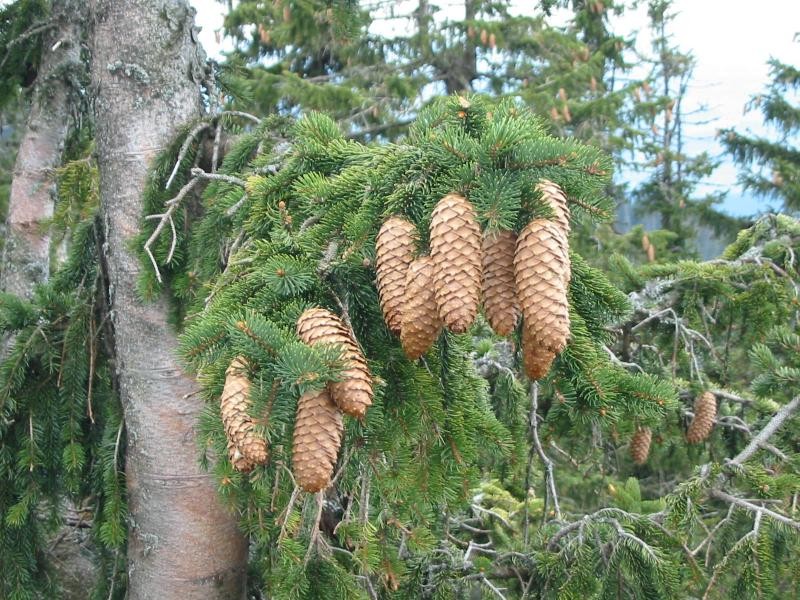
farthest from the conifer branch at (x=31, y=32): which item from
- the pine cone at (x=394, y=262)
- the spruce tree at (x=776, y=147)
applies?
the spruce tree at (x=776, y=147)

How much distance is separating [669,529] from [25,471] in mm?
2318

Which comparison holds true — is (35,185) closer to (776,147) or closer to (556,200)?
(556,200)

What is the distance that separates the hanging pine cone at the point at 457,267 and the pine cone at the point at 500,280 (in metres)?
0.09

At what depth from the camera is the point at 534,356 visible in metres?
1.10

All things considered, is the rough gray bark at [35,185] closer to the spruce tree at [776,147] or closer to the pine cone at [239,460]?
the pine cone at [239,460]

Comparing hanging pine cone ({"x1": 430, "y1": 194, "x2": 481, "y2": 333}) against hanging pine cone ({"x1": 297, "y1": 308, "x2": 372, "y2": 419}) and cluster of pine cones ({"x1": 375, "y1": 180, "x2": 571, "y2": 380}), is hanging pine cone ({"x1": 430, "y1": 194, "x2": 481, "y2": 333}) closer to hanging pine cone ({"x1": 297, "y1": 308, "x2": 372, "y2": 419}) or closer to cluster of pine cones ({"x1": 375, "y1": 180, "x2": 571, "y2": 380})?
cluster of pine cones ({"x1": 375, "y1": 180, "x2": 571, "y2": 380})

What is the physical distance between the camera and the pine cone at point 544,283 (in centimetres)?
103

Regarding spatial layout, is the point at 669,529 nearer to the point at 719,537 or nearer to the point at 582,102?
the point at 719,537

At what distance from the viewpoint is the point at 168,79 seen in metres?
2.38

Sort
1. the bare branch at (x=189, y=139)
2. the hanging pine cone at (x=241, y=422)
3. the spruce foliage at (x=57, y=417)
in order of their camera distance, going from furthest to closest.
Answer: the spruce foliage at (x=57, y=417)
the bare branch at (x=189, y=139)
the hanging pine cone at (x=241, y=422)

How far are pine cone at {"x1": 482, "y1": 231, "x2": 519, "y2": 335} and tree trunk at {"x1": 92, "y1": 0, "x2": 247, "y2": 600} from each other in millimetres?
1524

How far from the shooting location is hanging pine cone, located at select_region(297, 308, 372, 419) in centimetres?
104

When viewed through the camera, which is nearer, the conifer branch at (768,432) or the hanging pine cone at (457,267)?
the hanging pine cone at (457,267)

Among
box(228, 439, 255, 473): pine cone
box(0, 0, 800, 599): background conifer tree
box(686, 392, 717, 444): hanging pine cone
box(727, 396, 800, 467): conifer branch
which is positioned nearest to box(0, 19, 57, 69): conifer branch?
box(0, 0, 800, 599): background conifer tree
